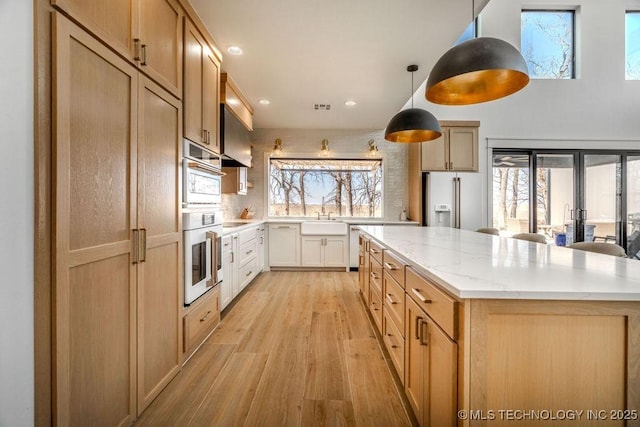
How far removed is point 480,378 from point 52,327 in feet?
4.73

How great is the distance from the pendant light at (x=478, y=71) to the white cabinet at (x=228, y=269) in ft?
7.62

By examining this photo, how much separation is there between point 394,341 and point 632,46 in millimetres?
7166

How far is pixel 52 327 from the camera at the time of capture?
96 centimetres

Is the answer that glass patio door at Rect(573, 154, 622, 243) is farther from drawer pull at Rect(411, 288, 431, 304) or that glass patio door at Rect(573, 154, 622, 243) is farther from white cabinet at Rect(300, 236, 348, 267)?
drawer pull at Rect(411, 288, 431, 304)

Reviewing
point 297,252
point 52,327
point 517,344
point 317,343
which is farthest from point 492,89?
point 297,252

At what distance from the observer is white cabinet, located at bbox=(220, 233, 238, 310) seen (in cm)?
288

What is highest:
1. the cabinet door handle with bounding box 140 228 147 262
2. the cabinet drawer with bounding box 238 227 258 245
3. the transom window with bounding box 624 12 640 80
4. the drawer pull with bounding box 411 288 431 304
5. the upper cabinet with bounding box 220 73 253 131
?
the transom window with bounding box 624 12 640 80

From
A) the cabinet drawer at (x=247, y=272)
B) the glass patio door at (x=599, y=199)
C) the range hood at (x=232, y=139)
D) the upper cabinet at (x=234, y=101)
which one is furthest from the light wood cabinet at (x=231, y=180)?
the glass patio door at (x=599, y=199)

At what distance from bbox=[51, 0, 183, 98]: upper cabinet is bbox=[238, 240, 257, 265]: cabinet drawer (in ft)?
6.77

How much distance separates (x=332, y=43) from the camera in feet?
8.25

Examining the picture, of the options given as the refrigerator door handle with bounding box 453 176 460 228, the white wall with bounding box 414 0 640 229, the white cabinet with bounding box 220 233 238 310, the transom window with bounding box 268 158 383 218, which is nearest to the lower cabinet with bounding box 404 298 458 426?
the white cabinet with bounding box 220 233 238 310

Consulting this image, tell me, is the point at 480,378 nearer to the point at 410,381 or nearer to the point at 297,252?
the point at 410,381

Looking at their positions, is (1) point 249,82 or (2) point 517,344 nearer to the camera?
(2) point 517,344

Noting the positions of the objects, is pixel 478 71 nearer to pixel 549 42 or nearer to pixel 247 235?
pixel 247 235
